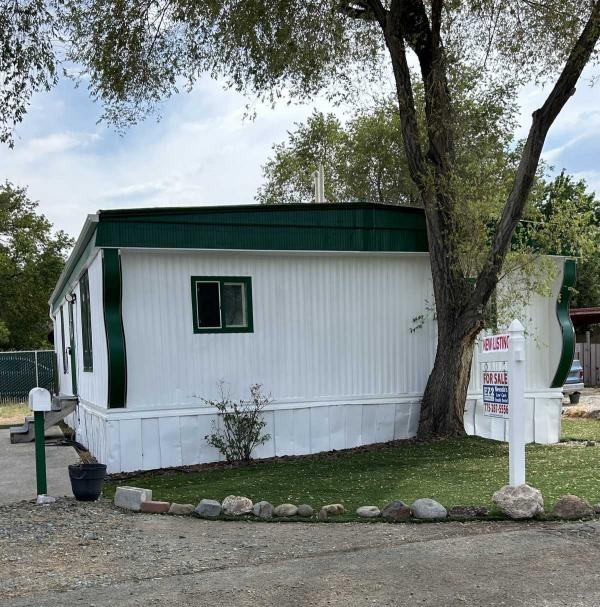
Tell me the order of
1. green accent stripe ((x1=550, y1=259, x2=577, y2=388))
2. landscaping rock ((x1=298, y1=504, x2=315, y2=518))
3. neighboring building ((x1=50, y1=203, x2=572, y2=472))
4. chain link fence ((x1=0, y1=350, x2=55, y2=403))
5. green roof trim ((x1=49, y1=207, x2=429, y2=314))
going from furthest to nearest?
1. chain link fence ((x1=0, y1=350, x2=55, y2=403))
2. green accent stripe ((x1=550, y1=259, x2=577, y2=388))
3. neighboring building ((x1=50, y1=203, x2=572, y2=472))
4. green roof trim ((x1=49, y1=207, x2=429, y2=314))
5. landscaping rock ((x1=298, y1=504, x2=315, y2=518))

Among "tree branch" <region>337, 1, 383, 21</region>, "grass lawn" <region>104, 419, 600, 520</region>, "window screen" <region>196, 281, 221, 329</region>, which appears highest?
"tree branch" <region>337, 1, 383, 21</region>

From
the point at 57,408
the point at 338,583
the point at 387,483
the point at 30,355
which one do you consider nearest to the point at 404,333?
the point at 387,483

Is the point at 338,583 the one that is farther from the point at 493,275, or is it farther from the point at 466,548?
the point at 493,275

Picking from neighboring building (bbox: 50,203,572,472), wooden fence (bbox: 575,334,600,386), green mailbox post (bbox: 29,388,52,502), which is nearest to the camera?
green mailbox post (bbox: 29,388,52,502)

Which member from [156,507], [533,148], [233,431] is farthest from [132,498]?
[533,148]

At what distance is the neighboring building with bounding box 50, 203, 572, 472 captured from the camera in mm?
9836

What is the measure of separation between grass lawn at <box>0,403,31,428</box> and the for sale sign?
1370 cm

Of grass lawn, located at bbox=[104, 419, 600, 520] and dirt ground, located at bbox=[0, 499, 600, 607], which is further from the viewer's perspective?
grass lawn, located at bbox=[104, 419, 600, 520]

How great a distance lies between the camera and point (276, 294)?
35.4 ft

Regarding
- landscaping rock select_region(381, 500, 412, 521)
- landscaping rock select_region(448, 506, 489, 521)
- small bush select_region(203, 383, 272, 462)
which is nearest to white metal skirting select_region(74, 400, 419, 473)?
small bush select_region(203, 383, 272, 462)

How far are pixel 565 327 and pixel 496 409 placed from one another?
5623 millimetres

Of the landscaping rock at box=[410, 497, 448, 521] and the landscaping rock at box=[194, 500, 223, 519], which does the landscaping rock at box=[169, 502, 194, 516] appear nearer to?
the landscaping rock at box=[194, 500, 223, 519]

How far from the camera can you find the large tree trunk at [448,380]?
1116 centimetres

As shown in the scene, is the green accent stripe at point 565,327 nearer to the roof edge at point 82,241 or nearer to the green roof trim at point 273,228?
the green roof trim at point 273,228
